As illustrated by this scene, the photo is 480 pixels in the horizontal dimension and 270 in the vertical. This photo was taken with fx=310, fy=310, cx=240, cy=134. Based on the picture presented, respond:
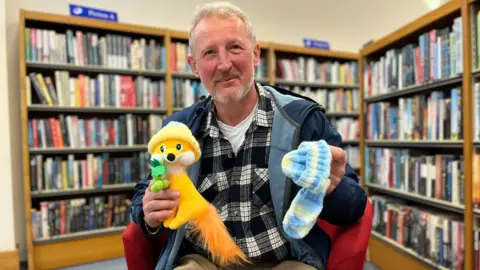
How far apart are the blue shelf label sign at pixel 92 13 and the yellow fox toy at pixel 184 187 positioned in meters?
2.31

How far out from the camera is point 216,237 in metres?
0.89

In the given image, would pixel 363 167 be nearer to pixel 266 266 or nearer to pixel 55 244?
pixel 266 266

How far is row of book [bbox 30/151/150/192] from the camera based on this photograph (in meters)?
2.47

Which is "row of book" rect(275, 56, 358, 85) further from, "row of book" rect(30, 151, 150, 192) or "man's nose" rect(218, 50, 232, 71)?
"man's nose" rect(218, 50, 232, 71)

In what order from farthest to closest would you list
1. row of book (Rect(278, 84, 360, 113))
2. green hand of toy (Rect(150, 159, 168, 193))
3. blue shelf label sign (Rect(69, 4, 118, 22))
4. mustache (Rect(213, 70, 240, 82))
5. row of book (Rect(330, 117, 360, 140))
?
1. row of book (Rect(330, 117, 360, 140))
2. row of book (Rect(278, 84, 360, 113))
3. blue shelf label sign (Rect(69, 4, 118, 22))
4. mustache (Rect(213, 70, 240, 82))
5. green hand of toy (Rect(150, 159, 168, 193))

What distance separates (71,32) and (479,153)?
2955 mm

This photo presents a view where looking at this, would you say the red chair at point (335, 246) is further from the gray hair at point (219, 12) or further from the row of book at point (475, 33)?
the row of book at point (475, 33)

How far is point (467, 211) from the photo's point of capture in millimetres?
1630

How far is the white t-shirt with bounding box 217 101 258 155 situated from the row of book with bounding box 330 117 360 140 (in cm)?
279

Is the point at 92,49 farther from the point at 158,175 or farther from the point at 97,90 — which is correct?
the point at 158,175

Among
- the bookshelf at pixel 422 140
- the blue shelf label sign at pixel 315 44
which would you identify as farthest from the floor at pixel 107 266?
the blue shelf label sign at pixel 315 44

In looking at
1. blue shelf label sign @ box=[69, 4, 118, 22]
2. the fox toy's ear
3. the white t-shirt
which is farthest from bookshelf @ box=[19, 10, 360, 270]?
the fox toy's ear

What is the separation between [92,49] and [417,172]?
267 cm

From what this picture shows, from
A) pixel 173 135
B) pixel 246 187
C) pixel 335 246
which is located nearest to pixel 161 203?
pixel 173 135
